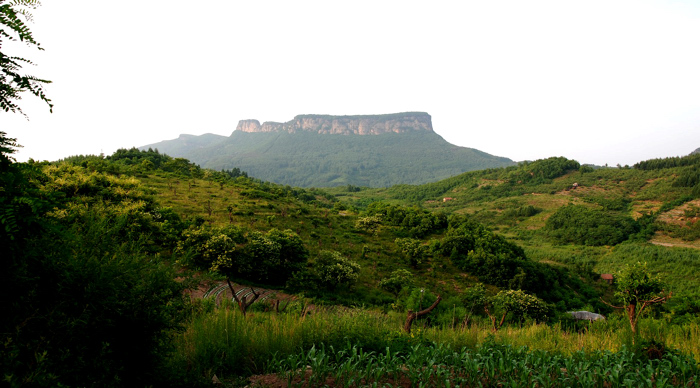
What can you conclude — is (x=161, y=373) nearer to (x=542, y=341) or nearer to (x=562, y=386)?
(x=562, y=386)

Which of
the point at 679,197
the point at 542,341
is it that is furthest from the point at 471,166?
the point at 542,341

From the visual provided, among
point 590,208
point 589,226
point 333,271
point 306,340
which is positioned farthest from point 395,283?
point 590,208

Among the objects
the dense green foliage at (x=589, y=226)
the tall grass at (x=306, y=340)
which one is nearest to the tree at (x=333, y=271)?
the tall grass at (x=306, y=340)

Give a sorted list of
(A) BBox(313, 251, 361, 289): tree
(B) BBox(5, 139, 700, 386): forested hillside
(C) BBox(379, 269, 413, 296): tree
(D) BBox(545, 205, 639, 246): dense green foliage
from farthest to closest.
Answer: (D) BBox(545, 205, 639, 246): dense green foliage, (C) BBox(379, 269, 413, 296): tree, (A) BBox(313, 251, 361, 289): tree, (B) BBox(5, 139, 700, 386): forested hillside

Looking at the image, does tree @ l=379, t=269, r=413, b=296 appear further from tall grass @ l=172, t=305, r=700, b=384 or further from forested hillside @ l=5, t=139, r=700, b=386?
tall grass @ l=172, t=305, r=700, b=384

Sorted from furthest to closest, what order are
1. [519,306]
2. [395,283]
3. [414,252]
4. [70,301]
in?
[414,252], [395,283], [519,306], [70,301]

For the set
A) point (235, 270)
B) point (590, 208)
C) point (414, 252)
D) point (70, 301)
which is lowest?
point (590, 208)

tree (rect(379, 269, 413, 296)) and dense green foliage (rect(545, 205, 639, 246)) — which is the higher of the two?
tree (rect(379, 269, 413, 296))

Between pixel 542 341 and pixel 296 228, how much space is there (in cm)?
2306

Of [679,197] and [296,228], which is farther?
[679,197]

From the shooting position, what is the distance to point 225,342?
154 inches

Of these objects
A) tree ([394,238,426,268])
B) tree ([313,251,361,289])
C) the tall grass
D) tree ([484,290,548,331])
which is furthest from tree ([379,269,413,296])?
the tall grass

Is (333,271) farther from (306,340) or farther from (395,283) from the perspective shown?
(306,340)

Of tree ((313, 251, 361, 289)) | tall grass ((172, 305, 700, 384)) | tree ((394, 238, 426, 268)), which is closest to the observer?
tall grass ((172, 305, 700, 384))
